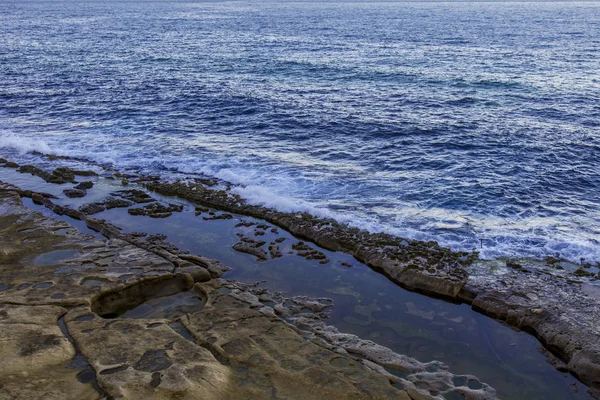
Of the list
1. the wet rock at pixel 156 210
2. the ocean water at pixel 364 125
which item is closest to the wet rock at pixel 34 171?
the ocean water at pixel 364 125

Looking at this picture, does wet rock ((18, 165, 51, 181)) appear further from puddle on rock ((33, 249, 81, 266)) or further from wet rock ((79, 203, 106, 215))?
puddle on rock ((33, 249, 81, 266))

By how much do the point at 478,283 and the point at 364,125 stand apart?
49.6 feet

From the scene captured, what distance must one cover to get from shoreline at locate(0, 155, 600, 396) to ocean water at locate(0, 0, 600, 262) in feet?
3.01

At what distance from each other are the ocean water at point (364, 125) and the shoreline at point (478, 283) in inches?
36.1

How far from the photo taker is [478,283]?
12930 mm

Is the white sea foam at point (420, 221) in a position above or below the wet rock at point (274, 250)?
above

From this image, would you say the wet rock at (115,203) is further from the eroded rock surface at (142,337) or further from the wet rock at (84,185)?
the eroded rock surface at (142,337)

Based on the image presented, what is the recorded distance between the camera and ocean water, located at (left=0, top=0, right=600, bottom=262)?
57.3ft

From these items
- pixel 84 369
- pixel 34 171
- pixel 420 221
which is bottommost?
pixel 34 171

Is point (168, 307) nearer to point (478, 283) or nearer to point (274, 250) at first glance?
point (274, 250)

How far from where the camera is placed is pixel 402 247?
14672 mm

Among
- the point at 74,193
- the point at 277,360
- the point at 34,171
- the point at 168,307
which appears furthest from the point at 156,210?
the point at 277,360

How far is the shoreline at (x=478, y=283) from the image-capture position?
35.6ft

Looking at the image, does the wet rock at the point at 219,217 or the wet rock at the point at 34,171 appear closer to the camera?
the wet rock at the point at 219,217
